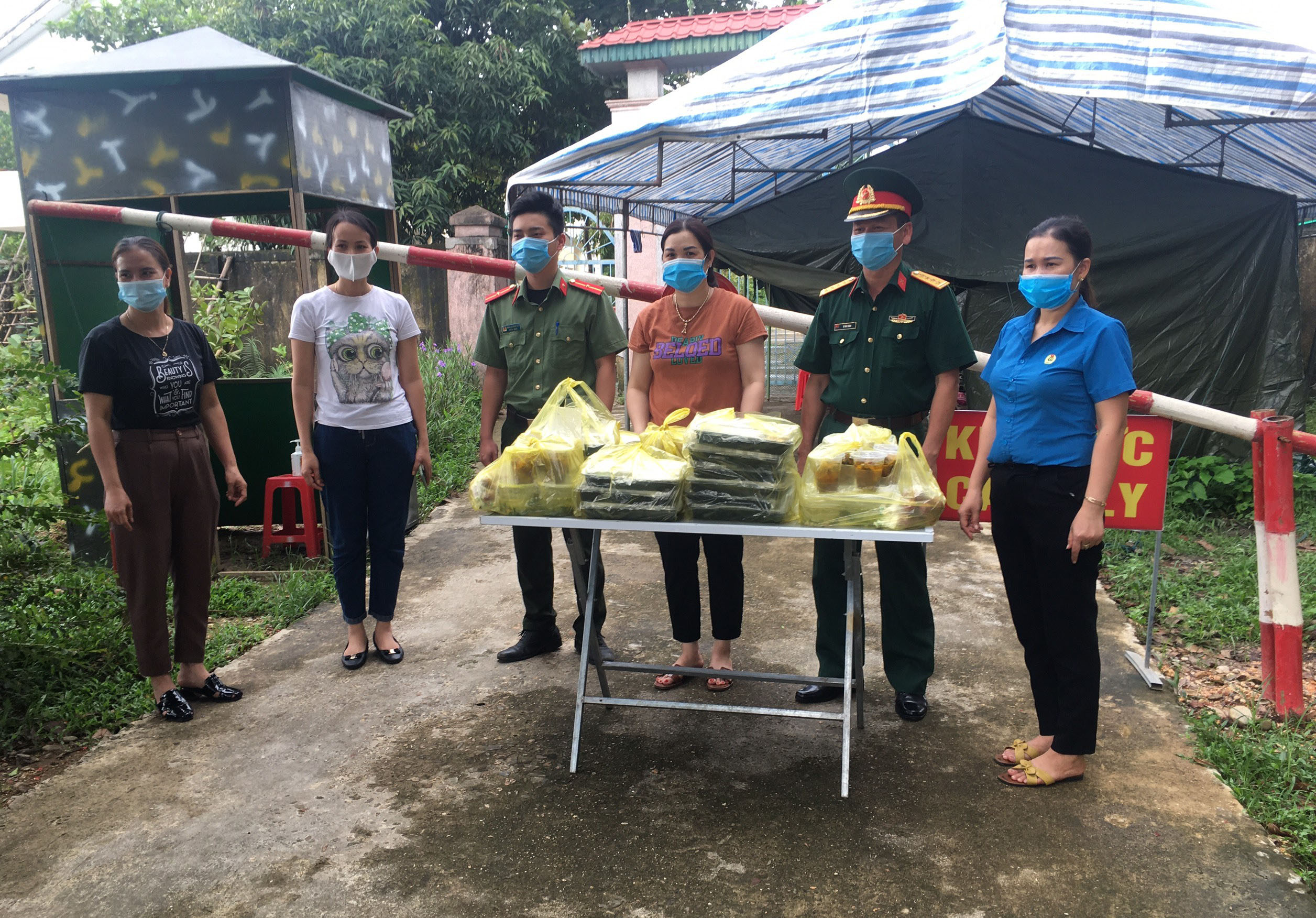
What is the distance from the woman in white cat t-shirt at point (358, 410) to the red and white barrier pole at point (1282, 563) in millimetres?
3127

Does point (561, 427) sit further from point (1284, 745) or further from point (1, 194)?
point (1, 194)

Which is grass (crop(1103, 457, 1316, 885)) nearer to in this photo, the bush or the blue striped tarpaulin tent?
the blue striped tarpaulin tent

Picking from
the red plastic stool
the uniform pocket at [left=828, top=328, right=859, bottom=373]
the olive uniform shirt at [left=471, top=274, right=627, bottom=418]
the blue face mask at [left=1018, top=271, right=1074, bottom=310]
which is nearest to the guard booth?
the red plastic stool

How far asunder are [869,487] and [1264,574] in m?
1.73

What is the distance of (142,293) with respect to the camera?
3.26 meters

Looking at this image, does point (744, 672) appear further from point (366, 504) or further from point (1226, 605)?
point (1226, 605)

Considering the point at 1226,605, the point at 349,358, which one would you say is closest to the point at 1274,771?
the point at 1226,605

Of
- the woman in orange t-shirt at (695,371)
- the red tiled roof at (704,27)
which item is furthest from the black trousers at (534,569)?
the red tiled roof at (704,27)

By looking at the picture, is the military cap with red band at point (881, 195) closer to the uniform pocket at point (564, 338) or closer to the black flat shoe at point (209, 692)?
the uniform pocket at point (564, 338)

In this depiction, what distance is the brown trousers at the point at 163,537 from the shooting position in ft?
10.8

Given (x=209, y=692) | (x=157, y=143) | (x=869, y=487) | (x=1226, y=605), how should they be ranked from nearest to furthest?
(x=869, y=487) < (x=209, y=692) < (x=1226, y=605) < (x=157, y=143)

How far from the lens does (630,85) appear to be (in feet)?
41.7

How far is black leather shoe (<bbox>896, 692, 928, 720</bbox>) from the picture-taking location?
10.6 ft

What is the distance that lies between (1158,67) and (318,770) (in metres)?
4.10
